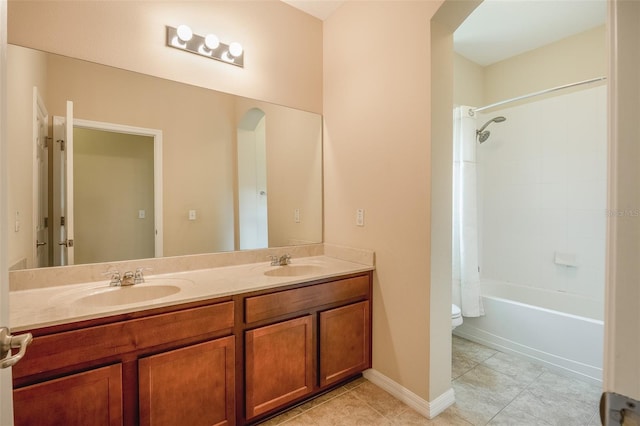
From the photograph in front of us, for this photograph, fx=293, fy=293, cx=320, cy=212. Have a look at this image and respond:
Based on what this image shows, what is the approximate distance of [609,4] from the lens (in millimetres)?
389

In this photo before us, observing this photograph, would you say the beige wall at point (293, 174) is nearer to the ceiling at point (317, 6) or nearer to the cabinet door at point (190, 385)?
the ceiling at point (317, 6)

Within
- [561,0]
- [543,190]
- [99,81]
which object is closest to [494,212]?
[543,190]

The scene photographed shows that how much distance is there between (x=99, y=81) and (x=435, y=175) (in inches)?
77.4

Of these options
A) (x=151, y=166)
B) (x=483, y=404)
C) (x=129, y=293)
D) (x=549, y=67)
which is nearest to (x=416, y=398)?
(x=483, y=404)

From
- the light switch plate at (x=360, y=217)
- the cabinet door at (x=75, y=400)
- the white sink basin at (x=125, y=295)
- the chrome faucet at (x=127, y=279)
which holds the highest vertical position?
the light switch plate at (x=360, y=217)

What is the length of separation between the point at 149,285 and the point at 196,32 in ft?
5.26

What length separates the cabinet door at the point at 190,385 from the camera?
50.2 inches

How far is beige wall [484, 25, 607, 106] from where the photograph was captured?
8.33 feet

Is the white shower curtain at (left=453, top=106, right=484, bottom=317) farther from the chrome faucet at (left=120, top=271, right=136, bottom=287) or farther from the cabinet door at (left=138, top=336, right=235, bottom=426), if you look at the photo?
the chrome faucet at (left=120, top=271, right=136, bottom=287)

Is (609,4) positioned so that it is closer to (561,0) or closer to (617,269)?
(617,269)

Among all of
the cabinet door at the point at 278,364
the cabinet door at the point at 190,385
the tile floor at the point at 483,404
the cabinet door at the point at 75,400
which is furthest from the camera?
the tile floor at the point at 483,404

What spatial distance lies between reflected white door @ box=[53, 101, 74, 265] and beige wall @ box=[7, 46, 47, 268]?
98 millimetres

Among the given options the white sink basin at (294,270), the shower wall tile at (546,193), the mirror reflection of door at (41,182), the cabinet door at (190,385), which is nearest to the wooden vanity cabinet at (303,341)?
the cabinet door at (190,385)

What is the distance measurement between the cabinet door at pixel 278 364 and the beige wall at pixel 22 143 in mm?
1148
